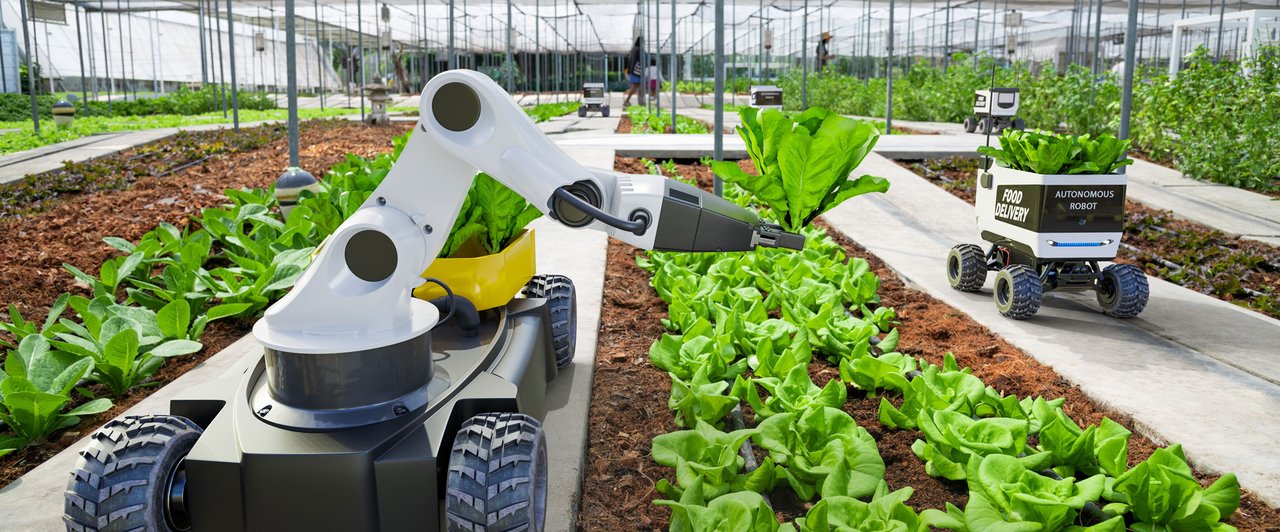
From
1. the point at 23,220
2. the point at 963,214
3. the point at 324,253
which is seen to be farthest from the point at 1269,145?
the point at 23,220

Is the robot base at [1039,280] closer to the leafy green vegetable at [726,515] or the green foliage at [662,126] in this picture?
the leafy green vegetable at [726,515]

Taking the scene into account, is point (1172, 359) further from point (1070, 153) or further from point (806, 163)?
point (806, 163)

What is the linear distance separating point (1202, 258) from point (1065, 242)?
1884mm

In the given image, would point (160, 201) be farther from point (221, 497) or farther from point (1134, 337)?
point (1134, 337)

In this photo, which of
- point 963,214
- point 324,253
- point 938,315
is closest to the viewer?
point 324,253

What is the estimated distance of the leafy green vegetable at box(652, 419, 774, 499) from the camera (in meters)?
1.78

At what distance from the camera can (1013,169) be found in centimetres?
357

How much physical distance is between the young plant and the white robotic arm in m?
0.83

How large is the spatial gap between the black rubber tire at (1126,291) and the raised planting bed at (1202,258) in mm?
793

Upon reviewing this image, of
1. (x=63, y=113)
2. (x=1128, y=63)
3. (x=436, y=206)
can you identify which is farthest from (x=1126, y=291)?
(x=63, y=113)

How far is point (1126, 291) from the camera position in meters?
3.31

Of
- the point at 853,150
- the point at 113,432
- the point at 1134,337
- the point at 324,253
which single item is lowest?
the point at 1134,337

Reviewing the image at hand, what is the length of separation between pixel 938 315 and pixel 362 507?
257cm

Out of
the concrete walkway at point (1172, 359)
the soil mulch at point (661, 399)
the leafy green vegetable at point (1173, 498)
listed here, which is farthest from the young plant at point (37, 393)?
the concrete walkway at point (1172, 359)
